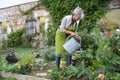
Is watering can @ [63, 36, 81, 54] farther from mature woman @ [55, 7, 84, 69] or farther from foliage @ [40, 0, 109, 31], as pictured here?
foliage @ [40, 0, 109, 31]

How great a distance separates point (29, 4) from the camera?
1505cm

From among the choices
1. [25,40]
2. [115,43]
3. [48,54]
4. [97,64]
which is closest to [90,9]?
[25,40]

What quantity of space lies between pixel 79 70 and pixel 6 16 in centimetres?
746

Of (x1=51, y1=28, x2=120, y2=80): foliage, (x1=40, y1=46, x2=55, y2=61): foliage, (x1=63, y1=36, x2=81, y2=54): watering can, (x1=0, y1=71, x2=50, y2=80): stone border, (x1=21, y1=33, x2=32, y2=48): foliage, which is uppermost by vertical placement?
(x1=63, y1=36, x2=81, y2=54): watering can

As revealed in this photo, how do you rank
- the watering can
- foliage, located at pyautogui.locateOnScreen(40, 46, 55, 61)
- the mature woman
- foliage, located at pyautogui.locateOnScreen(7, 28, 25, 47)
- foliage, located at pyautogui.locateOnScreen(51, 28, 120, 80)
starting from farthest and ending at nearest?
1. foliage, located at pyautogui.locateOnScreen(7, 28, 25, 47)
2. foliage, located at pyautogui.locateOnScreen(40, 46, 55, 61)
3. the watering can
4. the mature woman
5. foliage, located at pyautogui.locateOnScreen(51, 28, 120, 80)

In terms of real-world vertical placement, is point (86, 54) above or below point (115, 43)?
below

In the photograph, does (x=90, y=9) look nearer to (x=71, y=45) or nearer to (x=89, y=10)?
(x=89, y=10)

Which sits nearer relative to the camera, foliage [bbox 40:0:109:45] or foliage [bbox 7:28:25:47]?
foliage [bbox 40:0:109:45]

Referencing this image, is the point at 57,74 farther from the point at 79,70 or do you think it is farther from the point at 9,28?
the point at 9,28

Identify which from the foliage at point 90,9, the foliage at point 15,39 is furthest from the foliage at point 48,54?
the foliage at point 15,39

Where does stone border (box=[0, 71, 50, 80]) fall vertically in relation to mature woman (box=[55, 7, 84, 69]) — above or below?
below

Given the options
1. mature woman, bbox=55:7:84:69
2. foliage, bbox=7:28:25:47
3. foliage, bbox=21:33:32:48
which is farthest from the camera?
foliage, bbox=7:28:25:47

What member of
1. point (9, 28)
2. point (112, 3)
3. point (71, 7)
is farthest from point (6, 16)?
point (112, 3)

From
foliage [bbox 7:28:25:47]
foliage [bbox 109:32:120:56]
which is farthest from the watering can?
foliage [bbox 7:28:25:47]
